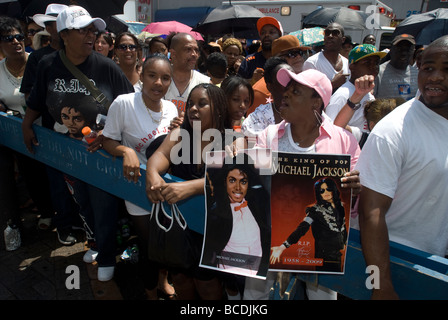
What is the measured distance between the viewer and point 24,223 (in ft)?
13.5

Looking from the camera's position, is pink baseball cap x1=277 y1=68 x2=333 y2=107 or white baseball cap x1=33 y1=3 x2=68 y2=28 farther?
white baseball cap x1=33 y1=3 x2=68 y2=28

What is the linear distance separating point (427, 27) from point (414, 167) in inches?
248

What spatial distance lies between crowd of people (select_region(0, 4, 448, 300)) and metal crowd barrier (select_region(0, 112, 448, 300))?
9 centimetres

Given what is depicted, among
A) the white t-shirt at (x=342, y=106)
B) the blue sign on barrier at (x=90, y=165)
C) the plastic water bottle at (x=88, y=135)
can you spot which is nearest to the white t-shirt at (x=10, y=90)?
the blue sign on barrier at (x=90, y=165)

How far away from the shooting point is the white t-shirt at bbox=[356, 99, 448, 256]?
1.50 meters

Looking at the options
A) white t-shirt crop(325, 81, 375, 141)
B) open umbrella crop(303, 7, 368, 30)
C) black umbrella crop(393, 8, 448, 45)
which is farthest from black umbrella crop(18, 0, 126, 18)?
open umbrella crop(303, 7, 368, 30)

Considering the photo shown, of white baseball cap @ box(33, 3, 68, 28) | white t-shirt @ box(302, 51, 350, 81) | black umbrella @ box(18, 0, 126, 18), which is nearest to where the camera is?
white baseball cap @ box(33, 3, 68, 28)

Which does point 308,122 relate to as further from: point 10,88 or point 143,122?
point 10,88

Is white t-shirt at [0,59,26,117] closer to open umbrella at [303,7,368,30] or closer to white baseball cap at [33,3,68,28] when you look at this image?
white baseball cap at [33,3,68,28]

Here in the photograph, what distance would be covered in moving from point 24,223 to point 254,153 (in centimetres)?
369

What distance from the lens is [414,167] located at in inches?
59.9

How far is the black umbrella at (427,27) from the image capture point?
620cm

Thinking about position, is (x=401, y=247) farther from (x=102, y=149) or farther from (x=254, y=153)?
(x=102, y=149)

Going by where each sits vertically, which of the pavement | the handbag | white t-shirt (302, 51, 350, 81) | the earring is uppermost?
white t-shirt (302, 51, 350, 81)
